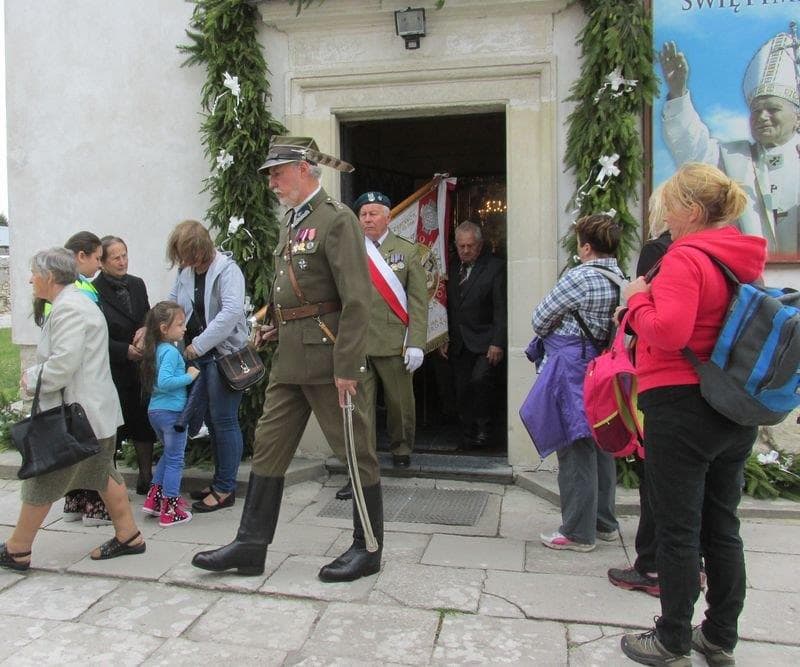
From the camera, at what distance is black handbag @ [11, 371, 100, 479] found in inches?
135

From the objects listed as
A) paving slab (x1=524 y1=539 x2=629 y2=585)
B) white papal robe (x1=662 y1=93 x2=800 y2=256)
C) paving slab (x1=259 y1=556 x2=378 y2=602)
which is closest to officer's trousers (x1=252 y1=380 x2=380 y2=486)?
paving slab (x1=259 y1=556 x2=378 y2=602)

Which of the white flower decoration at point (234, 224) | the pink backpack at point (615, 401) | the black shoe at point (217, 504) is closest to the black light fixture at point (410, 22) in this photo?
the white flower decoration at point (234, 224)

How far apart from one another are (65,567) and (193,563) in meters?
0.71

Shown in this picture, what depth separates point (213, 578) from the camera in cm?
351

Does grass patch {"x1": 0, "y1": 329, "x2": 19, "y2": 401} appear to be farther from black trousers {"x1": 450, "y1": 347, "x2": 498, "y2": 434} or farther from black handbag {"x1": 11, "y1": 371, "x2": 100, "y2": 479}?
A: black trousers {"x1": 450, "y1": 347, "x2": 498, "y2": 434}

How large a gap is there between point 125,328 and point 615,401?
9.75 feet

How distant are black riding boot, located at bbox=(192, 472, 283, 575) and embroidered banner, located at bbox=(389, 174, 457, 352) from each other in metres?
2.47

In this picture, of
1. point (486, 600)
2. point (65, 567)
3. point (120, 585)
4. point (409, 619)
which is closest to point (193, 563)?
point (120, 585)

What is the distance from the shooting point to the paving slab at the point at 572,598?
10.3ft

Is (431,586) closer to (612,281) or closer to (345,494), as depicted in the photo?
(345,494)

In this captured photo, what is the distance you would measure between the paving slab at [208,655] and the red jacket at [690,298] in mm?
1721

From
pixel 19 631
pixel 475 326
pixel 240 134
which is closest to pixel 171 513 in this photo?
pixel 19 631

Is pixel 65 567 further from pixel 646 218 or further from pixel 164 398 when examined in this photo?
pixel 646 218

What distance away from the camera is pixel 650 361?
2645mm
